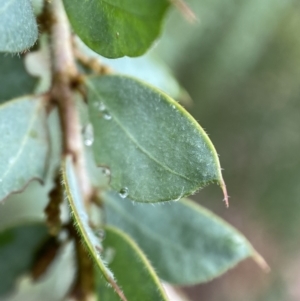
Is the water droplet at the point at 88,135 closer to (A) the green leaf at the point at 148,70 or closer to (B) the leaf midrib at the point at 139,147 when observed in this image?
(B) the leaf midrib at the point at 139,147

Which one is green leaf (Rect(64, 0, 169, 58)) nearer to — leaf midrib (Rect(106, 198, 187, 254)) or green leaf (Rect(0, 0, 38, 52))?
green leaf (Rect(0, 0, 38, 52))

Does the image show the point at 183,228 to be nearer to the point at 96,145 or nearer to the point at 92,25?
the point at 96,145

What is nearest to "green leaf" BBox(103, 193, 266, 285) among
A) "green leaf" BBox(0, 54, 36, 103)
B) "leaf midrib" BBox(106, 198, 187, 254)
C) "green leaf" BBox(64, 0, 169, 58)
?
"leaf midrib" BBox(106, 198, 187, 254)

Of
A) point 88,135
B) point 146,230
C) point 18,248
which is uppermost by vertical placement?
point 88,135

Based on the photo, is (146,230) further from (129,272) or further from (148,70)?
(148,70)

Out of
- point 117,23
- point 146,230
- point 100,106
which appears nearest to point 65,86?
point 100,106

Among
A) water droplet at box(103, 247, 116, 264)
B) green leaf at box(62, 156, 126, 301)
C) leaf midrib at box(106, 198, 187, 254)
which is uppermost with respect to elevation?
green leaf at box(62, 156, 126, 301)

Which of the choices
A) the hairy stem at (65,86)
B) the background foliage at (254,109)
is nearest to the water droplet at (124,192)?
the hairy stem at (65,86)
